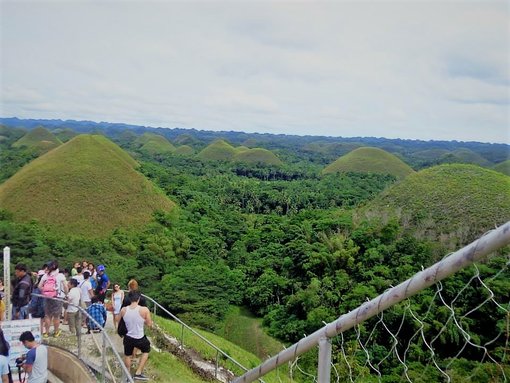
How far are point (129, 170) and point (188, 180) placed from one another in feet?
25.9

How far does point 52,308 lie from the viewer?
605cm

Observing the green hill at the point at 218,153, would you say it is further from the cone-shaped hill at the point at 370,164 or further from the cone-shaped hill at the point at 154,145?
the cone-shaped hill at the point at 370,164

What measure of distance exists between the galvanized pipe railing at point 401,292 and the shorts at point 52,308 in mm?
4749

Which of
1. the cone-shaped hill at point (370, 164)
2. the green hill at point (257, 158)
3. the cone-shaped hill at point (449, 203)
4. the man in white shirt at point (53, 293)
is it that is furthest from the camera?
the green hill at point (257, 158)

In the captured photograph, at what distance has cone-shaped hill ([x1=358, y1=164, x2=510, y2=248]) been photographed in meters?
24.0

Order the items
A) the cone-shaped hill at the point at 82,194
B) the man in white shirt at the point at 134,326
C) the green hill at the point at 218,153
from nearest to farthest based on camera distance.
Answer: the man in white shirt at the point at 134,326
the cone-shaped hill at the point at 82,194
the green hill at the point at 218,153

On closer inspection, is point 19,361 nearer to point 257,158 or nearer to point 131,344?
point 131,344

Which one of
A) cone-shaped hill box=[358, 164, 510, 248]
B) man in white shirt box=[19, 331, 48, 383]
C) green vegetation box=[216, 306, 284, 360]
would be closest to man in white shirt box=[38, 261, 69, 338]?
man in white shirt box=[19, 331, 48, 383]

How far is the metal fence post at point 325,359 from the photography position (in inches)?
67.6

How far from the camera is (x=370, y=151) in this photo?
7381 cm

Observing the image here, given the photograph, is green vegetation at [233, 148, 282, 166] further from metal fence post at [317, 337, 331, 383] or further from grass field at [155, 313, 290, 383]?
metal fence post at [317, 337, 331, 383]

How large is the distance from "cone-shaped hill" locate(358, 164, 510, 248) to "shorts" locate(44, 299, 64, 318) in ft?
63.0

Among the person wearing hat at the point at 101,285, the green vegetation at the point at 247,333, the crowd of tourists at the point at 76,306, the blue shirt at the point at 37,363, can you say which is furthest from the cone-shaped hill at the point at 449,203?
the blue shirt at the point at 37,363

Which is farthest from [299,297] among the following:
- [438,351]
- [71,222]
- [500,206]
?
[71,222]
